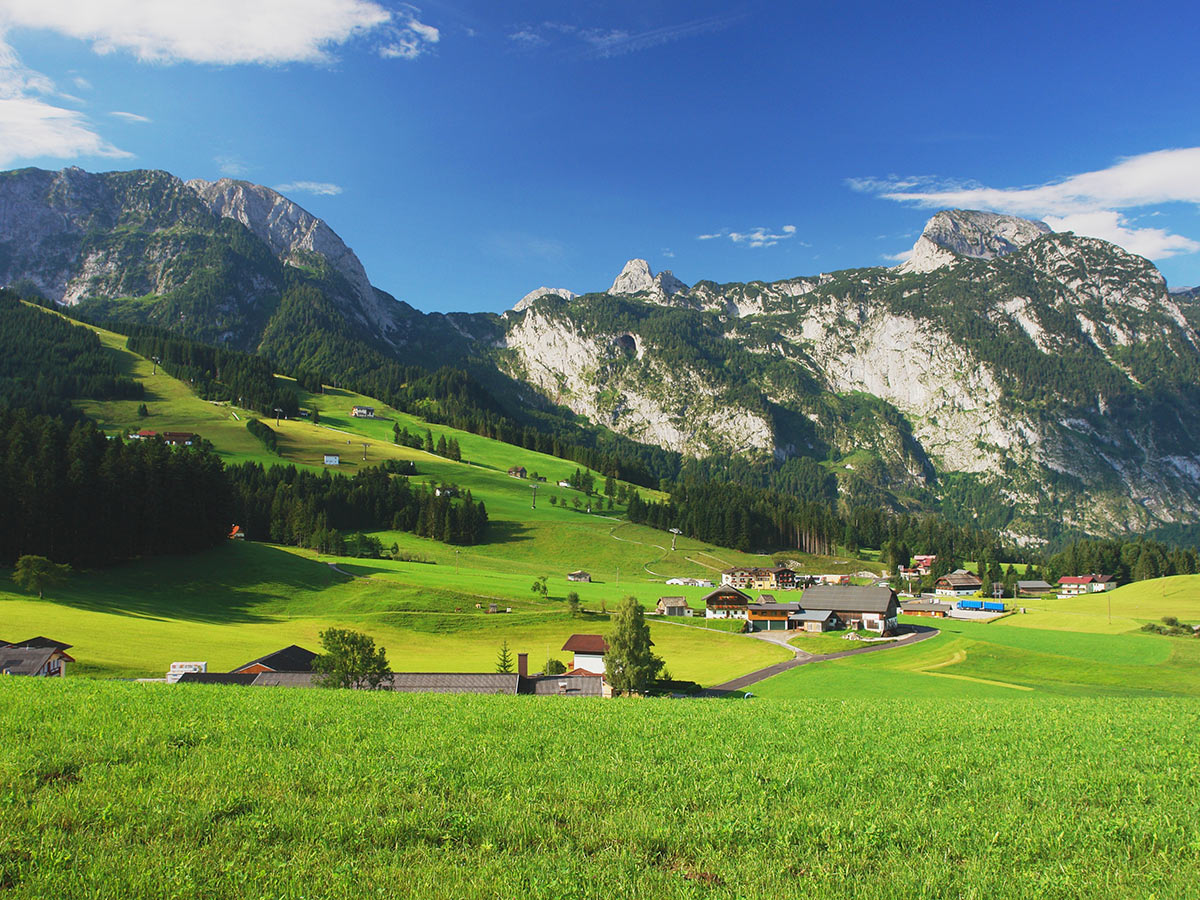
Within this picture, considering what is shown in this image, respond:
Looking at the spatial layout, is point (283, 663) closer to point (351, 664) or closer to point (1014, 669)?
point (351, 664)

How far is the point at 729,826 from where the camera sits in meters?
9.47

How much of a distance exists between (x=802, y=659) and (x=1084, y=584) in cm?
13219

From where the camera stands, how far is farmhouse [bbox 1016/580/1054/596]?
154 m

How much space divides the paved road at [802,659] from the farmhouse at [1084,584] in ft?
291

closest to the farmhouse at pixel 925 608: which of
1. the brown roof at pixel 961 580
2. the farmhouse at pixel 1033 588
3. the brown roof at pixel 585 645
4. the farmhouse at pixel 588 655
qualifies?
the brown roof at pixel 961 580

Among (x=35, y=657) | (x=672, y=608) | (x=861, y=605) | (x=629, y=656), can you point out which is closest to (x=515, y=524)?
(x=672, y=608)

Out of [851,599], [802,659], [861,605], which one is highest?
[851,599]

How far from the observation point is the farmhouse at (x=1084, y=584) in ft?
515

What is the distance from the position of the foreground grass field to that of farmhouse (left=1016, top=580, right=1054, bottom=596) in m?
165

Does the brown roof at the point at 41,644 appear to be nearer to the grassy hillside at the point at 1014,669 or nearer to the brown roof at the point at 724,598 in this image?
the grassy hillside at the point at 1014,669

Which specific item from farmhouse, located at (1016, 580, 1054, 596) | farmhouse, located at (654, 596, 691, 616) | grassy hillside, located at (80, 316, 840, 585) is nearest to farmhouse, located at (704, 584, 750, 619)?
farmhouse, located at (654, 596, 691, 616)

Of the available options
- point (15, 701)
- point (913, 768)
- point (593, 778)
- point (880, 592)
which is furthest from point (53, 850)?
point (880, 592)

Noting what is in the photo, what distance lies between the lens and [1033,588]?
6147 inches

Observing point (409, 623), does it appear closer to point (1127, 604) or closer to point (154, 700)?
point (154, 700)
